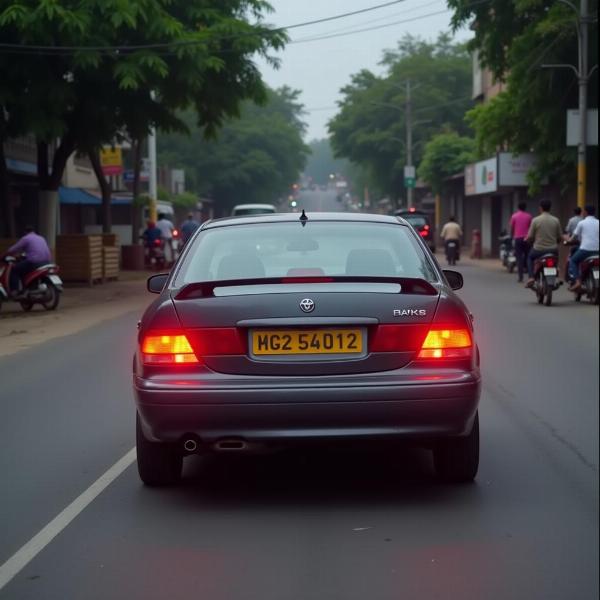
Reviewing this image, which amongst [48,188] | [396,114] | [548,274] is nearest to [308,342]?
[548,274]

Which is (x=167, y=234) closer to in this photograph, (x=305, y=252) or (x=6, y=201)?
(x=6, y=201)

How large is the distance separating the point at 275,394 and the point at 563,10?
24595mm

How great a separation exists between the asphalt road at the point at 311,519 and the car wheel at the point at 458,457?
97 millimetres

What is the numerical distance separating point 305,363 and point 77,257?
74.0ft

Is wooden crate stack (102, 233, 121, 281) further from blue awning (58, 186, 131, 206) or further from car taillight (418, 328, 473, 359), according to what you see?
car taillight (418, 328, 473, 359)

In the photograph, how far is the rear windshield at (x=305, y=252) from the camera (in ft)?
20.7

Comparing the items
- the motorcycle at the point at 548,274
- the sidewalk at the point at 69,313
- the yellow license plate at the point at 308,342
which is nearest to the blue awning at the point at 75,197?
the sidewalk at the point at 69,313

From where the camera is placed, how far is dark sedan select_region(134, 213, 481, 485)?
5656 millimetres

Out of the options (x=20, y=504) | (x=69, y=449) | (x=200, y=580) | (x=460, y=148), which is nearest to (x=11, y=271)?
(x=69, y=449)

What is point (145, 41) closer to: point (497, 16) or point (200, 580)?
point (497, 16)

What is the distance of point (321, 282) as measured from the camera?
5.96 meters

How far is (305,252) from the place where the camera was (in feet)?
21.8

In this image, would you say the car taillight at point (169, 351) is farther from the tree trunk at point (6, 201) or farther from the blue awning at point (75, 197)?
the blue awning at point (75, 197)

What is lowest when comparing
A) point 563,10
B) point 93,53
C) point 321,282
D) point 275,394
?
point 275,394
